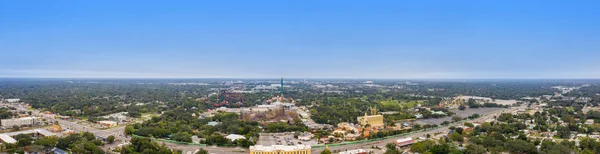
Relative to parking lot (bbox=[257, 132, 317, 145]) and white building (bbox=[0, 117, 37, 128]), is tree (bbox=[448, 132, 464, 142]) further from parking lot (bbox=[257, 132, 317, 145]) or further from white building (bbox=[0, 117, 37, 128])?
white building (bbox=[0, 117, 37, 128])

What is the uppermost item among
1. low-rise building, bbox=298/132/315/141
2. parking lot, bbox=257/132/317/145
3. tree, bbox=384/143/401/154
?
tree, bbox=384/143/401/154

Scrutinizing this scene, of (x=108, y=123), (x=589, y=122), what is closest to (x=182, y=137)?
(x=108, y=123)

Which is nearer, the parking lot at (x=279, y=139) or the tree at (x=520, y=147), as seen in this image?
the tree at (x=520, y=147)

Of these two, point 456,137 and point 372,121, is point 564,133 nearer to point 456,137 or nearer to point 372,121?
point 456,137

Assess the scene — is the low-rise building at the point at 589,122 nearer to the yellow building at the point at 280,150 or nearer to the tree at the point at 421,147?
the tree at the point at 421,147

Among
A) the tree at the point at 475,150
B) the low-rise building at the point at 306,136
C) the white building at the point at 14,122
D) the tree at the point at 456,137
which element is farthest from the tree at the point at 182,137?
the tree at the point at 456,137

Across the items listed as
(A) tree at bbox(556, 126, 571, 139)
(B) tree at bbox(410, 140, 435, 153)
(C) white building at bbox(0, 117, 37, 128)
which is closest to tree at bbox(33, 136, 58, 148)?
(C) white building at bbox(0, 117, 37, 128)

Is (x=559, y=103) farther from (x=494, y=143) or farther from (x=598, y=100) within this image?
(x=494, y=143)

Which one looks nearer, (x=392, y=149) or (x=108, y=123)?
(x=392, y=149)

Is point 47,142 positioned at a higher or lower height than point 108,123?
higher
